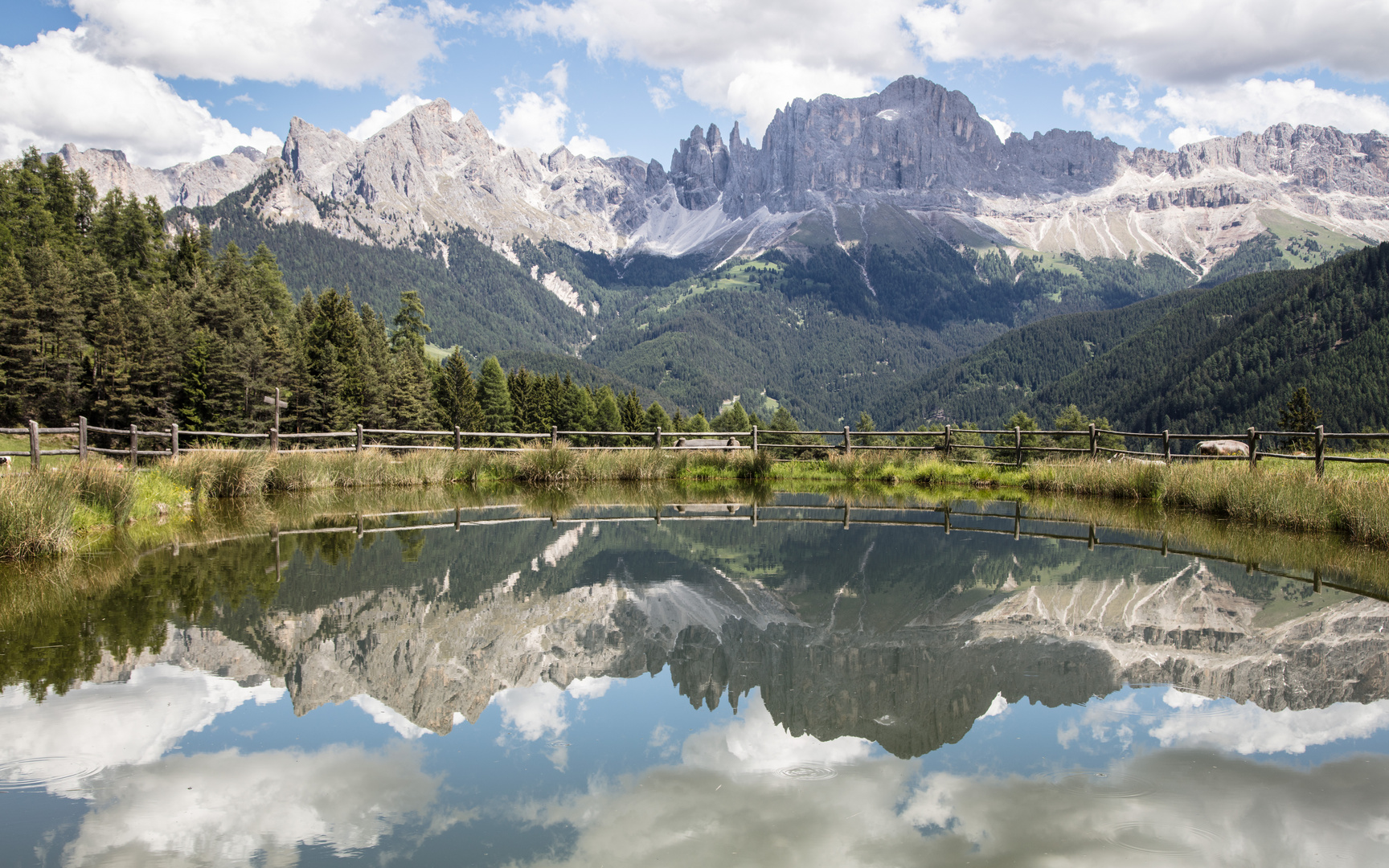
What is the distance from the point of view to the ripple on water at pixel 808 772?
4.84 meters

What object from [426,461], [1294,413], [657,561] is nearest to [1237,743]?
[657,561]

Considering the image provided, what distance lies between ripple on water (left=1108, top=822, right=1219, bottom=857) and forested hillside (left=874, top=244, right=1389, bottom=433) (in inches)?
4702

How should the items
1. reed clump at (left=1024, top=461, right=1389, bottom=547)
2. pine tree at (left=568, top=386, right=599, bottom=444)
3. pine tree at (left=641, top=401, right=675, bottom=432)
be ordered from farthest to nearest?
pine tree at (left=568, top=386, right=599, bottom=444) → pine tree at (left=641, top=401, right=675, bottom=432) → reed clump at (left=1024, top=461, right=1389, bottom=547)

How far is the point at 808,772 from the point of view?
16.1ft

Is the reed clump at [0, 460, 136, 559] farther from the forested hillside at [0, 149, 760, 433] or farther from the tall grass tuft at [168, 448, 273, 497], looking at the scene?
the forested hillside at [0, 149, 760, 433]

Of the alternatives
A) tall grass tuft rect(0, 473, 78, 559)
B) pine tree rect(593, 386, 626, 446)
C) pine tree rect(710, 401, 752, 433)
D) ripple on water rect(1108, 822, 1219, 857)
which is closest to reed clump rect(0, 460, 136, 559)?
tall grass tuft rect(0, 473, 78, 559)

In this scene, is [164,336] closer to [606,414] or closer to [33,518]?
[33,518]

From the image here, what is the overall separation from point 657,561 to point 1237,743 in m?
7.14

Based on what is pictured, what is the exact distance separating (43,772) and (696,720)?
382 centimetres

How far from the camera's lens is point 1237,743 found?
531cm

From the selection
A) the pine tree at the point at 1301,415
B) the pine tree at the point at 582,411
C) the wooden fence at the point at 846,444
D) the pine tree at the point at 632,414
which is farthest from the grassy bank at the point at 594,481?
the pine tree at the point at 582,411

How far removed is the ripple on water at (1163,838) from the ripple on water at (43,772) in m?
5.56

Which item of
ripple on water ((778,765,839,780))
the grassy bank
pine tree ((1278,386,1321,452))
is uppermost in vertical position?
pine tree ((1278,386,1321,452))

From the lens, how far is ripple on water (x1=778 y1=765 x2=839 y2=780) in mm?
Result: 4836
